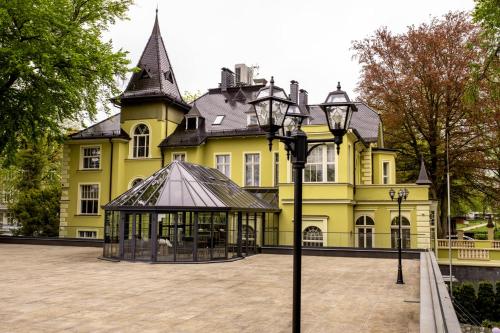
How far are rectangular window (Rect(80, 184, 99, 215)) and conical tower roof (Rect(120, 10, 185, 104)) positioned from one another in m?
5.87

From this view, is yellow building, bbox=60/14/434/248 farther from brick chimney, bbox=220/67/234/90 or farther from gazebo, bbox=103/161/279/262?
gazebo, bbox=103/161/279/262

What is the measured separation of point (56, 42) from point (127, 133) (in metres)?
8.07

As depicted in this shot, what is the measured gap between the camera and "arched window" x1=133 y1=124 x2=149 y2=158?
28.3 m

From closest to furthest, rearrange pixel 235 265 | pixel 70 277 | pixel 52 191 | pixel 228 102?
pixel 70 277
pixel 235 265
pixel 228 102
pixel 52 191

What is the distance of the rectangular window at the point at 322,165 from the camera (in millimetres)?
22641

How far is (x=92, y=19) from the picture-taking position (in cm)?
2520

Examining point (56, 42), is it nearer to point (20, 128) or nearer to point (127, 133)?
point (20, 128)

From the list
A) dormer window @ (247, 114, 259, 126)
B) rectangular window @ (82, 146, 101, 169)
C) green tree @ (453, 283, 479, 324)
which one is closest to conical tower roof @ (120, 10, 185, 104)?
rectangular window @ (82, 146, 101, 169)

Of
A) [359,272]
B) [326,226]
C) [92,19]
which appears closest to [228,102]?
[92,19]

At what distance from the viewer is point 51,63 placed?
68.4ft

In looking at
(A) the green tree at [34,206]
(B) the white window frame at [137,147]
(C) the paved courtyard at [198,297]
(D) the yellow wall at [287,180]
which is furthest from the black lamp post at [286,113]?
(A) the green tree at [34,206]

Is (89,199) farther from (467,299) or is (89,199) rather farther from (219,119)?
(467,299)

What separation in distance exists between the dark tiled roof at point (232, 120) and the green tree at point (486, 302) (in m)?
9.26

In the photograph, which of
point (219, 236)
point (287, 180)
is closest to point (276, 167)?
point (287, 180)
